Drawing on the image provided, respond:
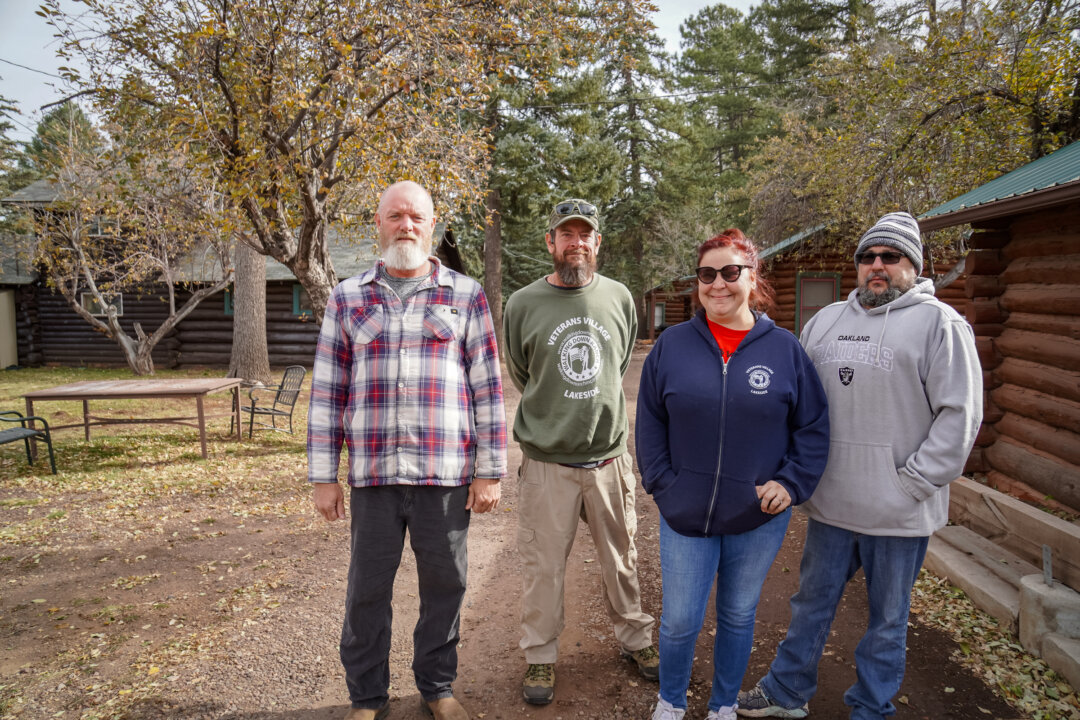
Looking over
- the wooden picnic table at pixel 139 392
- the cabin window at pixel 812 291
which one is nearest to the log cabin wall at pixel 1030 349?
the wooden picnic table at pixel 139 392

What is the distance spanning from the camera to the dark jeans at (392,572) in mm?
2750

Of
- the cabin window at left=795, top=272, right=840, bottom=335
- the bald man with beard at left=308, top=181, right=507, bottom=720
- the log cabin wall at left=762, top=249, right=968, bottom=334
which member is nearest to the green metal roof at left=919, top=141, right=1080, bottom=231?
the bald man with beard at left=308, top=181, right=507, bottom=720

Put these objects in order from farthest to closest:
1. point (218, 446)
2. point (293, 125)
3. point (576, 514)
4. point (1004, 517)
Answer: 1. point (218, 446)
2. point (293, 125)
3. point (1004, 517)
4. point (576, 514)

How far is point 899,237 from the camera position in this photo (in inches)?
105

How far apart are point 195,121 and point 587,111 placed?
611 inches

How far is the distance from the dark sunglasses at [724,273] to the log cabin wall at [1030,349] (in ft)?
12.0

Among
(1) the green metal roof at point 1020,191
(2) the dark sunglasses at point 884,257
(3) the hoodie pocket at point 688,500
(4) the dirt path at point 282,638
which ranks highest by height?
(1) the green metal roof at point 1020,191

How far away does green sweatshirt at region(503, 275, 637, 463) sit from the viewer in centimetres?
306

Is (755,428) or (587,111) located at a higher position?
(587,111)

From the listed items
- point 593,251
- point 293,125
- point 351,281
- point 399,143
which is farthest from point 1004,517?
point 293,125

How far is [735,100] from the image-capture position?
3109cm

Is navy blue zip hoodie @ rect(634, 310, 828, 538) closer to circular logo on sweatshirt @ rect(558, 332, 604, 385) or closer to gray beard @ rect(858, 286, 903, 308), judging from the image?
gray beard @ rect(858, 286, 903, 308)

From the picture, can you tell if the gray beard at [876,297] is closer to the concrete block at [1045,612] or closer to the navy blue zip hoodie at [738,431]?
the navy blue zip hoodie at [738,431]

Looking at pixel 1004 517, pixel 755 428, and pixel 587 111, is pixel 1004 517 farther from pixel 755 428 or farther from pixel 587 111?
pixel 587 111
